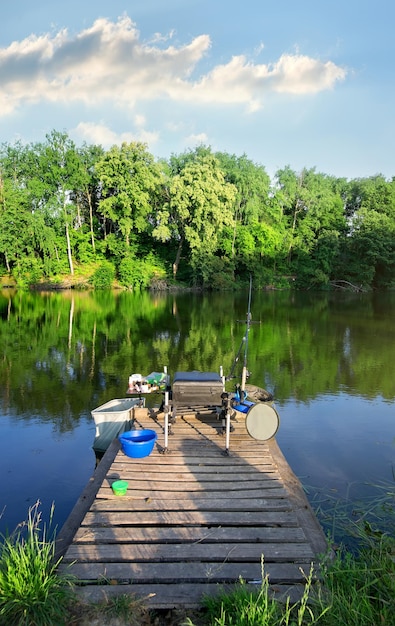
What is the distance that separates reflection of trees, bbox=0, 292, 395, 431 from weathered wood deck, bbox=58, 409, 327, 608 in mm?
4683

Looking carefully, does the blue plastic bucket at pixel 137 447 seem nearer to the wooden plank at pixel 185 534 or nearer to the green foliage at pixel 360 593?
the wooden plank at pixel 185 534

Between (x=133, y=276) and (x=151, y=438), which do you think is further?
(x=133, y=276)

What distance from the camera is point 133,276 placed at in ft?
147

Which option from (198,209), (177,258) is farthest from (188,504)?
(177,258)

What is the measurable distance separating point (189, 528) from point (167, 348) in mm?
13106

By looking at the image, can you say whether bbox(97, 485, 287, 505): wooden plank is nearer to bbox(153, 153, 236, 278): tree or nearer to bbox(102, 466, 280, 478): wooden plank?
bbox(102, 466, 280, 478): wooden plank

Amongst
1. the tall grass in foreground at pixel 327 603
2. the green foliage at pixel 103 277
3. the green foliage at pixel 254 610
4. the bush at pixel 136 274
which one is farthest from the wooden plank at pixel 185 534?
the bush at pixel 136 274

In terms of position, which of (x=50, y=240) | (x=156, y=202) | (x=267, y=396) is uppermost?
(x=156, y=202)

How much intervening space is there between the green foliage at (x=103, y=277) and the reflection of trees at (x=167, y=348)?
1203 cm

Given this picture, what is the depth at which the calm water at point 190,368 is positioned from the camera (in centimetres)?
763

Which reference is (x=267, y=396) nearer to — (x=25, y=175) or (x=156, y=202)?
(x=156, y=202)

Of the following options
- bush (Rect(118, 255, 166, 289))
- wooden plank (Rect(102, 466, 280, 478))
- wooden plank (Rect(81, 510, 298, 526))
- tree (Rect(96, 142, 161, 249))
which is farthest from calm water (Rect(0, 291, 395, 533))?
tree (Rect(96, 142, 161, 249))

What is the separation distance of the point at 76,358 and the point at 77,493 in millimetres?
9428

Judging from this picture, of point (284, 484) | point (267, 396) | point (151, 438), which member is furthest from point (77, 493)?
point (267, 396)
